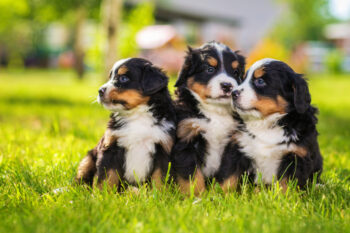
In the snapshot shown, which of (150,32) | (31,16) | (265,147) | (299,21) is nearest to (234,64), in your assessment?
(265,147)

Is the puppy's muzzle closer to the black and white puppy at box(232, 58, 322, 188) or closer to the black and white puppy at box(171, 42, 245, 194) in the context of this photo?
the black and white puppy at box(232, 58, 322, 188)

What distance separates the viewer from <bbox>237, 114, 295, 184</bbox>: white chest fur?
3.08 m

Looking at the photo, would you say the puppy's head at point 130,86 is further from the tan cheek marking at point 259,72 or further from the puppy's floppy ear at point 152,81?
the tan cheek marking at point 259,72

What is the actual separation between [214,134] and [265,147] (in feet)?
1.50

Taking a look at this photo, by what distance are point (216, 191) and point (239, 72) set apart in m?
1.14

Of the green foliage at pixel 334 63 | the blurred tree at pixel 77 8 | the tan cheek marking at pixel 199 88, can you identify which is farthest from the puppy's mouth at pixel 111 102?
the green foliage at pixel 334 63

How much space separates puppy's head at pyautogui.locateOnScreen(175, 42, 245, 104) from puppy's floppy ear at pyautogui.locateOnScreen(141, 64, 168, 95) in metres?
0.27

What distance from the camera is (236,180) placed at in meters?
3.14

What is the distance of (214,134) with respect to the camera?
11.0 ft

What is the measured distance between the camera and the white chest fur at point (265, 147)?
3084 mm

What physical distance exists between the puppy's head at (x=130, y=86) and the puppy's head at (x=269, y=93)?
686 millimetres

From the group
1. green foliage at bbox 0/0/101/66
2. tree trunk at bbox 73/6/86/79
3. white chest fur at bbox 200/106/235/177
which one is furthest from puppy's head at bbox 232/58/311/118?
tree trunk at bbox 73/6/86/79

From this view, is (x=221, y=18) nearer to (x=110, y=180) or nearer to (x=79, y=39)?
(x=79, y=39)

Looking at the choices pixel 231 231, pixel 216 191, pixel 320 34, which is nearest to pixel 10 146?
pixel 216 191
